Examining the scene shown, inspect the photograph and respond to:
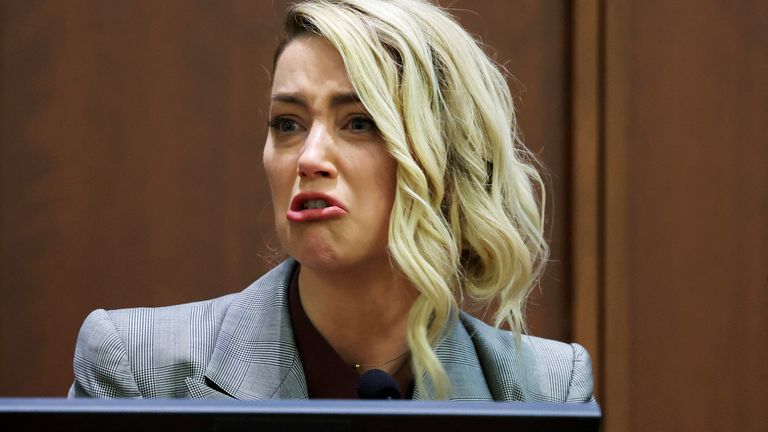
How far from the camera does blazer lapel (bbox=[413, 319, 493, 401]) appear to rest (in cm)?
126

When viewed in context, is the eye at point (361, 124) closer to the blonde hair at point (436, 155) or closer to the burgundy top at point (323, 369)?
the blonde hair at point (436, 155)

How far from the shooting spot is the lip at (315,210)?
3.77 feet

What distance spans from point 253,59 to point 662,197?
0.72m

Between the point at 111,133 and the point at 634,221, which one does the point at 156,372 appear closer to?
the point at 111,133

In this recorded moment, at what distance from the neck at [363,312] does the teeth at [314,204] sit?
0.32 feet

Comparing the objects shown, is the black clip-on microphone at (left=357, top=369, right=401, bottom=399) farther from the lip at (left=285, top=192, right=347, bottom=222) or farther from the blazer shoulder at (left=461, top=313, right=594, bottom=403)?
the blazer shoulder at (left=461, top=313, right=594, bottom=403)

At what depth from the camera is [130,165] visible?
174cm

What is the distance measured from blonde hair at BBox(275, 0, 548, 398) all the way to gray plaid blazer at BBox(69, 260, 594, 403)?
49 millimetres

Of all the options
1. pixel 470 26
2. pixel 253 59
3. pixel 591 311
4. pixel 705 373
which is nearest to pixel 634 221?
pixel 591 311

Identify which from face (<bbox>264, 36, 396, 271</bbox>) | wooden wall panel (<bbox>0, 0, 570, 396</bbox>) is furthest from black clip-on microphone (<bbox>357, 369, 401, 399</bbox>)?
wooden wall panel (<bbox>0, 0, 570, 396</bbox>)

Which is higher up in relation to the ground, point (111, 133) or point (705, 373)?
point (111, 133)

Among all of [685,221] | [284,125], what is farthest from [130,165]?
[685,221]

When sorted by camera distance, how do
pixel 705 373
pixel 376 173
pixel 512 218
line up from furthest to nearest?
1. pixel 705 373
2. pixel 512 218
3. pixel 376 173

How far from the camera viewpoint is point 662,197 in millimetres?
1740
